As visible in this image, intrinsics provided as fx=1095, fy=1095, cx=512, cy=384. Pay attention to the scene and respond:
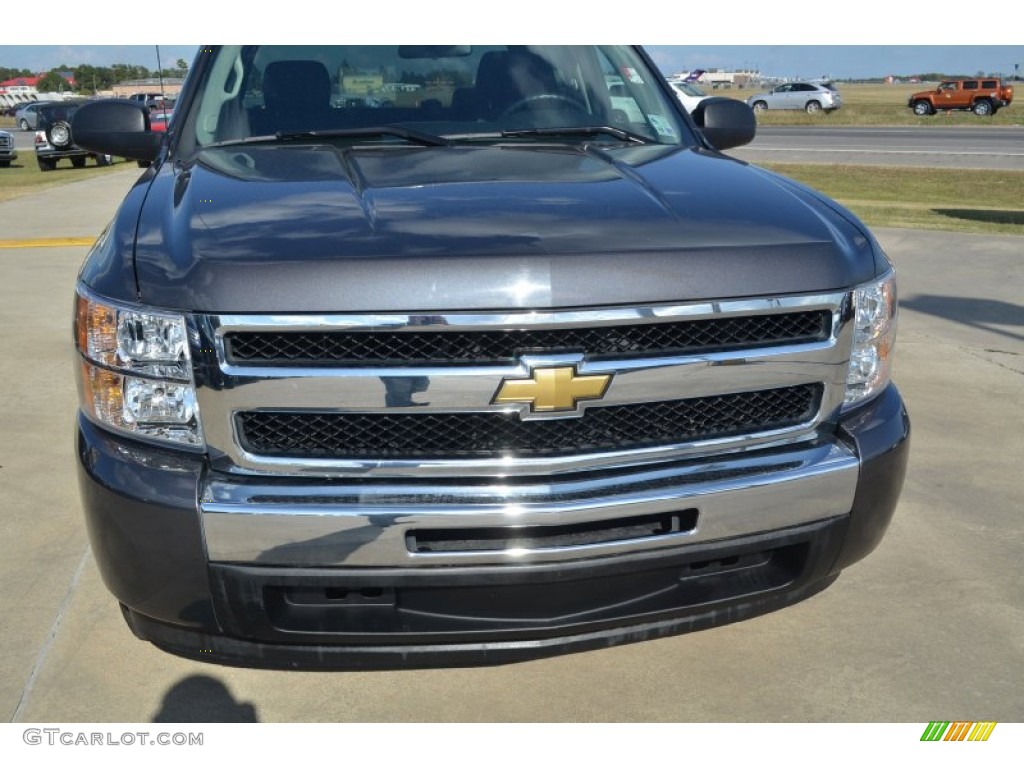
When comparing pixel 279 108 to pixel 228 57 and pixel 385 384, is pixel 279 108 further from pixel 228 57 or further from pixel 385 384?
pixel 385 384

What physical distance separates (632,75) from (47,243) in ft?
28.0

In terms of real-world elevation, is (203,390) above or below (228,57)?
below

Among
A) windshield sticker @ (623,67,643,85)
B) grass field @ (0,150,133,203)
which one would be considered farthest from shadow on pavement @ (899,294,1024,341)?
grass field @ (0,150,133,203)

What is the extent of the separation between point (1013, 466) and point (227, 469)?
3455mm

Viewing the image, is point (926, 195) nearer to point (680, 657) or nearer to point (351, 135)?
point (351, 135)

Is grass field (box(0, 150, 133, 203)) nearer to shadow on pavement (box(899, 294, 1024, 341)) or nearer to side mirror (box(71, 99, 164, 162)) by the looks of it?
shadow on pavement (box(899, 294, 1024, 341))

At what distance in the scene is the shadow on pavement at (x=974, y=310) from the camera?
7121mm

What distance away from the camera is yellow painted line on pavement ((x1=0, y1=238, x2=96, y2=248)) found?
1076 cm

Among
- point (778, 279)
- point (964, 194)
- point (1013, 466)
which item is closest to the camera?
point (778, 279)

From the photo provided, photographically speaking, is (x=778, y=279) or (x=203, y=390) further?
(x=778, y=279)

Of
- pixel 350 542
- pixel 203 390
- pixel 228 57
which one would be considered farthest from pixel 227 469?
pixel 228 57

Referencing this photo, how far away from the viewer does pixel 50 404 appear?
536 cm
